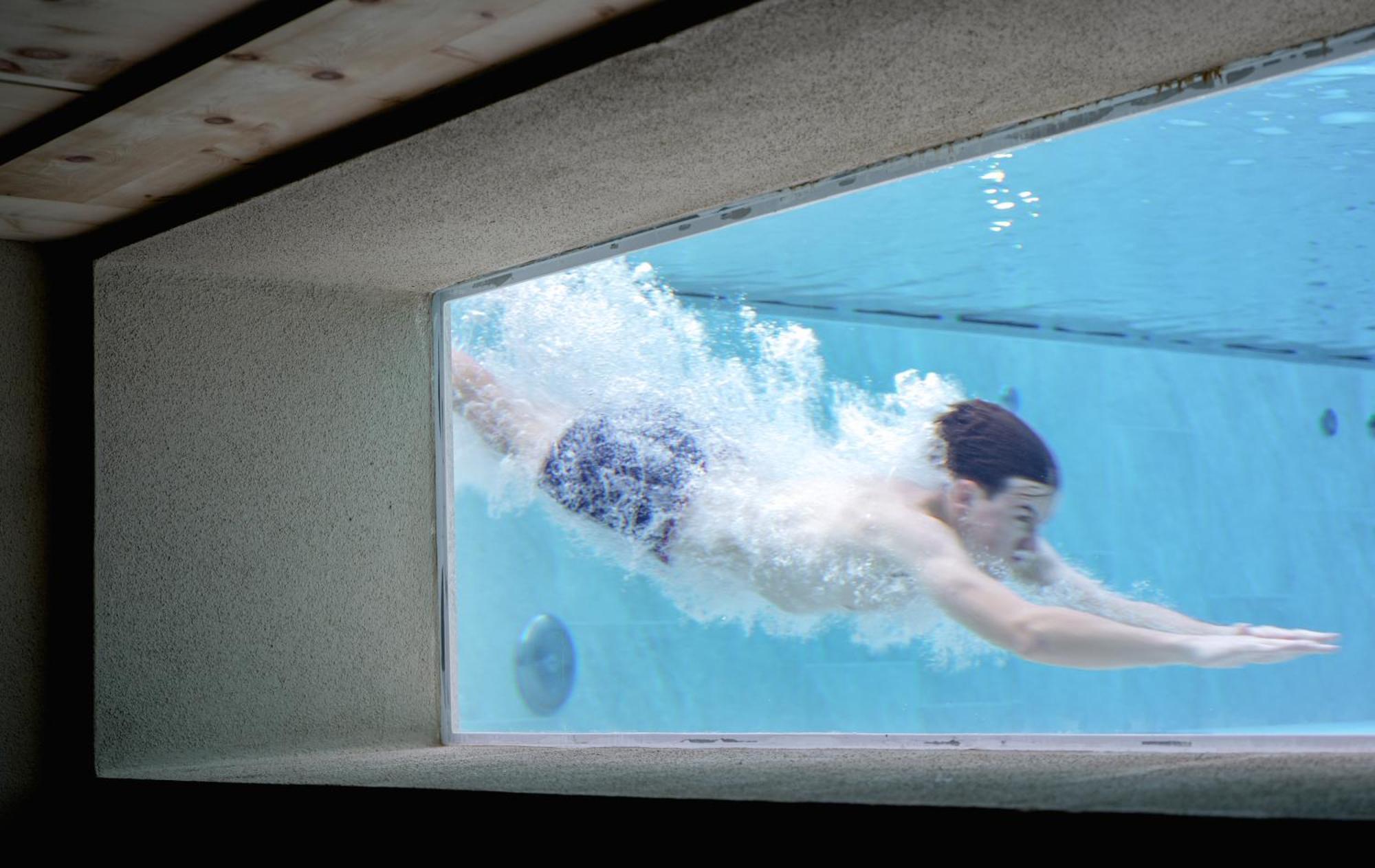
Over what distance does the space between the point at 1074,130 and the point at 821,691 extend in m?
2.21

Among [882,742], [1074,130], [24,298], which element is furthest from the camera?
[24,298]

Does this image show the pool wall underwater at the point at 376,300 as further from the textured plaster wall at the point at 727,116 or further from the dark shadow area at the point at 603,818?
the dark shadow area at the point at 603,818

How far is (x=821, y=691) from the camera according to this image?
13.4 ft

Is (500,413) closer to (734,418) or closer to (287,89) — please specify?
(734,418)

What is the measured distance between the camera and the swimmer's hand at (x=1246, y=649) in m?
3.08

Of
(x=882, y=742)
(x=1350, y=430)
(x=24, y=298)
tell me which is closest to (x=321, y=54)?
(x=24, y=298)

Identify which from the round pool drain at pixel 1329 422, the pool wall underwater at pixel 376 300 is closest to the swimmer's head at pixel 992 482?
the round pool drain at pixel 1329 422

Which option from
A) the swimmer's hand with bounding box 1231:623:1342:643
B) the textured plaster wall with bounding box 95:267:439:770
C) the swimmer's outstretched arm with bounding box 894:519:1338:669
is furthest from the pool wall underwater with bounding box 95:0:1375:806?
the swimmer's hand with bounding box 1231:623:1342:643

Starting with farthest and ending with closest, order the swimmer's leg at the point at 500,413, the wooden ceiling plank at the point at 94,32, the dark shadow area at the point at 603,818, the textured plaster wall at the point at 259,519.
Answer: the swimmer's leg at the point at 500,413, the textured plaster wall at the point at 259,519, the wooden ceiling plank at the point at 94,32, the dark shadow area at the point at 603,818

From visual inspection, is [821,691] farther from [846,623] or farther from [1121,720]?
[1121,720]

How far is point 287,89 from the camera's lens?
2.31 metres

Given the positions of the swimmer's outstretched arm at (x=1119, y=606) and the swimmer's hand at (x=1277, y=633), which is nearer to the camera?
the swimmer's hand at (x=1277, y=633)

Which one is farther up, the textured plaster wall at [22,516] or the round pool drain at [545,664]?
the textured plaster wall at [22,516]

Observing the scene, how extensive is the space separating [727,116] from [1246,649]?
2085 millimetres
